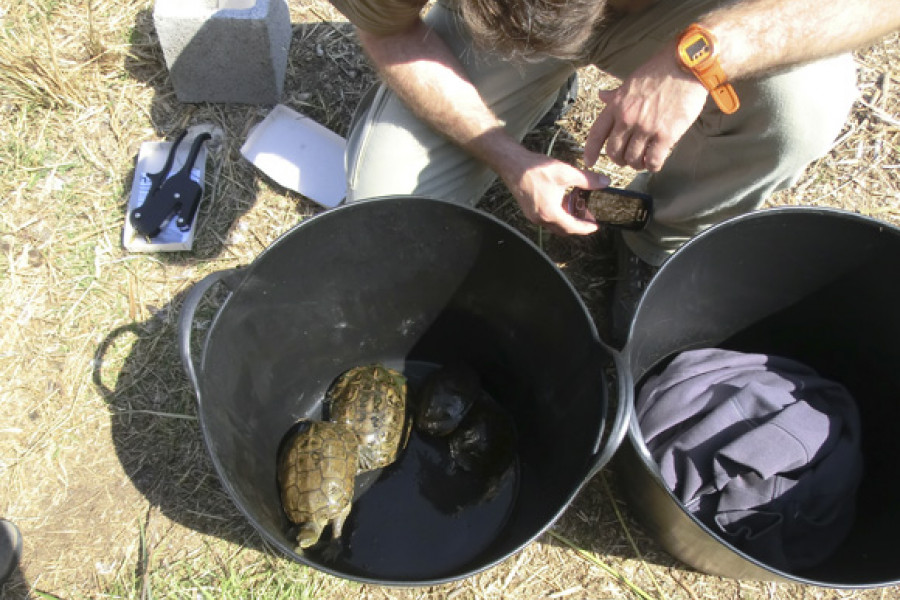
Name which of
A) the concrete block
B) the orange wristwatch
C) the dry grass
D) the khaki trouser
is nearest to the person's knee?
the khaki trouser

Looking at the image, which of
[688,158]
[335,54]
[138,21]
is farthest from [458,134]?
[138,21]

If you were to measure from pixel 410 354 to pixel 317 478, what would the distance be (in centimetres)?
61

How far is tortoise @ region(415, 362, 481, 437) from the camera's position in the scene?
6.93 feet

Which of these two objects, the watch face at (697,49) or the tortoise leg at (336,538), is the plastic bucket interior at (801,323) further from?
the tortoise leg at (336,538)

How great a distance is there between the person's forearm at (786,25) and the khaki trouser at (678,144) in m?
0.18

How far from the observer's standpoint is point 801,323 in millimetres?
2156

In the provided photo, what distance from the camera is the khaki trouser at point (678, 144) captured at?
1.87m

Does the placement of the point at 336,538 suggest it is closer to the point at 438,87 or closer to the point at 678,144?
Result: the point at 438,87

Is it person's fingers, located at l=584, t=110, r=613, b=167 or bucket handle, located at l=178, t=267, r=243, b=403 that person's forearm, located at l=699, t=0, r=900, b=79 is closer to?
person's fingers, located at l=584, t=110, r=613, b=167

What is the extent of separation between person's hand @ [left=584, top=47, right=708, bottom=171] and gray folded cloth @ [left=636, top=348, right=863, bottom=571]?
74cm

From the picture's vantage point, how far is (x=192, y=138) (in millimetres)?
2707

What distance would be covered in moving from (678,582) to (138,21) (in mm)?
3065

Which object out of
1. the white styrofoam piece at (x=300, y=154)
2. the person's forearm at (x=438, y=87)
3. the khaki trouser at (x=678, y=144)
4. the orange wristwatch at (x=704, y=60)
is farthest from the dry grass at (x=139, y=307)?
Answer: the orange wristwatch at (x=704, y=60)

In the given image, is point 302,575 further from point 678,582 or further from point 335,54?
point 335,54
